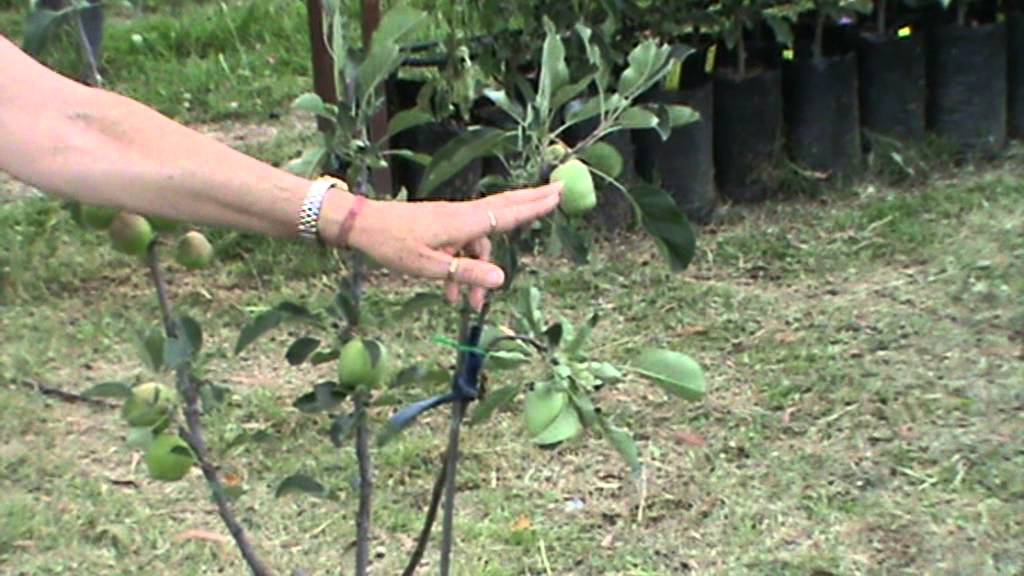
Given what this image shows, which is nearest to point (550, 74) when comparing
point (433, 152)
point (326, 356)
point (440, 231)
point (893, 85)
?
point (440, 231)

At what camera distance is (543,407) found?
1.49 m

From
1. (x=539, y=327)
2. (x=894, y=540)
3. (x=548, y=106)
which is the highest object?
(x=548, y=106)

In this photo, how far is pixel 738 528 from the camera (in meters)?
3.00

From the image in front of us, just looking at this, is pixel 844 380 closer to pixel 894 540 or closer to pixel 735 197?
pixel 894 540

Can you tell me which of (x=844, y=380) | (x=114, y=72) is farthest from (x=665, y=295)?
(x=114, y=72)

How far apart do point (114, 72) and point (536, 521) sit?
143 inches

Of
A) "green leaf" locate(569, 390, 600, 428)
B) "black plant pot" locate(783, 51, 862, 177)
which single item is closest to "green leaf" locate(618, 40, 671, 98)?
"green leaf" locate(569, 390, 600, 428)

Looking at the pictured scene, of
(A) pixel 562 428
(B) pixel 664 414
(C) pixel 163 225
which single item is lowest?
(B) pixel 664 414

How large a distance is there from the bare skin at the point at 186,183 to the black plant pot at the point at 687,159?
3.04 metres

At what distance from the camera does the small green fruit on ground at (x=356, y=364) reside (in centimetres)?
165

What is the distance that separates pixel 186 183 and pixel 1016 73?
4081mm

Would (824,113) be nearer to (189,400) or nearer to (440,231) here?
(189,400)

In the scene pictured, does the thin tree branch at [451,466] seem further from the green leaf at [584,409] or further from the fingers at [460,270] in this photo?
the fingers at [460,270]

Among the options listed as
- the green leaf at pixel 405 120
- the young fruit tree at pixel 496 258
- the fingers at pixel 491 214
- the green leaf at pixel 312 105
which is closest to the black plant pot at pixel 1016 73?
the young fruit tree at pixel 496 258
